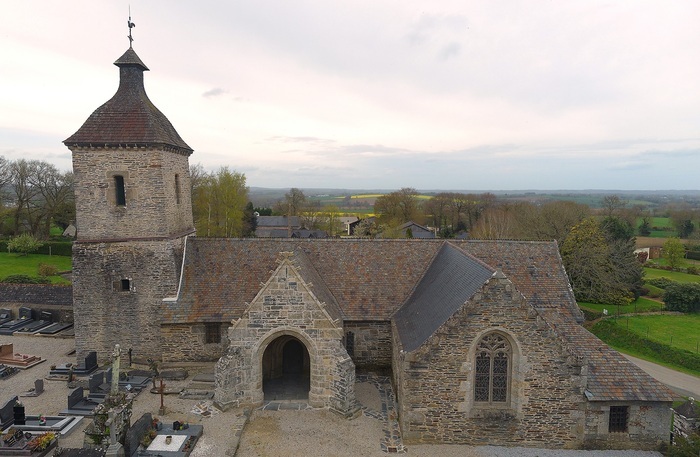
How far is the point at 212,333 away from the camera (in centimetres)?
1986

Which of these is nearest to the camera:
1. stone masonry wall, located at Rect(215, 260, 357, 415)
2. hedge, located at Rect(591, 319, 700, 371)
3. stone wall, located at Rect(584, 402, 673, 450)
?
stone wall, located at Rect(584, 402, 673, 450)

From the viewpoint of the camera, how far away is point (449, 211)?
90.4 metres

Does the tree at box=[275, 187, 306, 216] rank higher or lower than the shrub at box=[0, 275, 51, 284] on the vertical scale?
higher

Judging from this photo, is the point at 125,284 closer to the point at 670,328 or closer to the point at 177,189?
the point at 177,189

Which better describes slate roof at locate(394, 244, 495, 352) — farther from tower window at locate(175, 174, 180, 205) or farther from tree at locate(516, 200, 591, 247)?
tree at locate(516, 200, 591, 247)

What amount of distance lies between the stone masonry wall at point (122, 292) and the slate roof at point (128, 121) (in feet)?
15.9

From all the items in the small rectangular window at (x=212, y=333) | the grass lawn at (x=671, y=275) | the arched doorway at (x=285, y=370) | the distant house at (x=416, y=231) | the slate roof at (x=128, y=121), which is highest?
the slate roof at (x=128, y=121)

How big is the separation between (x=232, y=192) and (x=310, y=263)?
34.4m

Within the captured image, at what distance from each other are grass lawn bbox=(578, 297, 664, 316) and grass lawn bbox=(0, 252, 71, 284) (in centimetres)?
5008

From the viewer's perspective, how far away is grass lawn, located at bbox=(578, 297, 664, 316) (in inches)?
1329

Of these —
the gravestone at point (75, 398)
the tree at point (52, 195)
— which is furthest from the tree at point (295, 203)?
the gravestone at point (75, 398)

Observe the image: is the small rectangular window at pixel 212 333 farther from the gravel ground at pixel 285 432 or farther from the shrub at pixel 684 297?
the shrub at pixel 684 297

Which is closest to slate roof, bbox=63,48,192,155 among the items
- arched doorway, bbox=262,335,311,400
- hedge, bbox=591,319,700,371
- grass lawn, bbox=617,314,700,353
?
arched doorway, bbox=262,335,311,400

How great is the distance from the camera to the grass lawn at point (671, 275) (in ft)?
145
